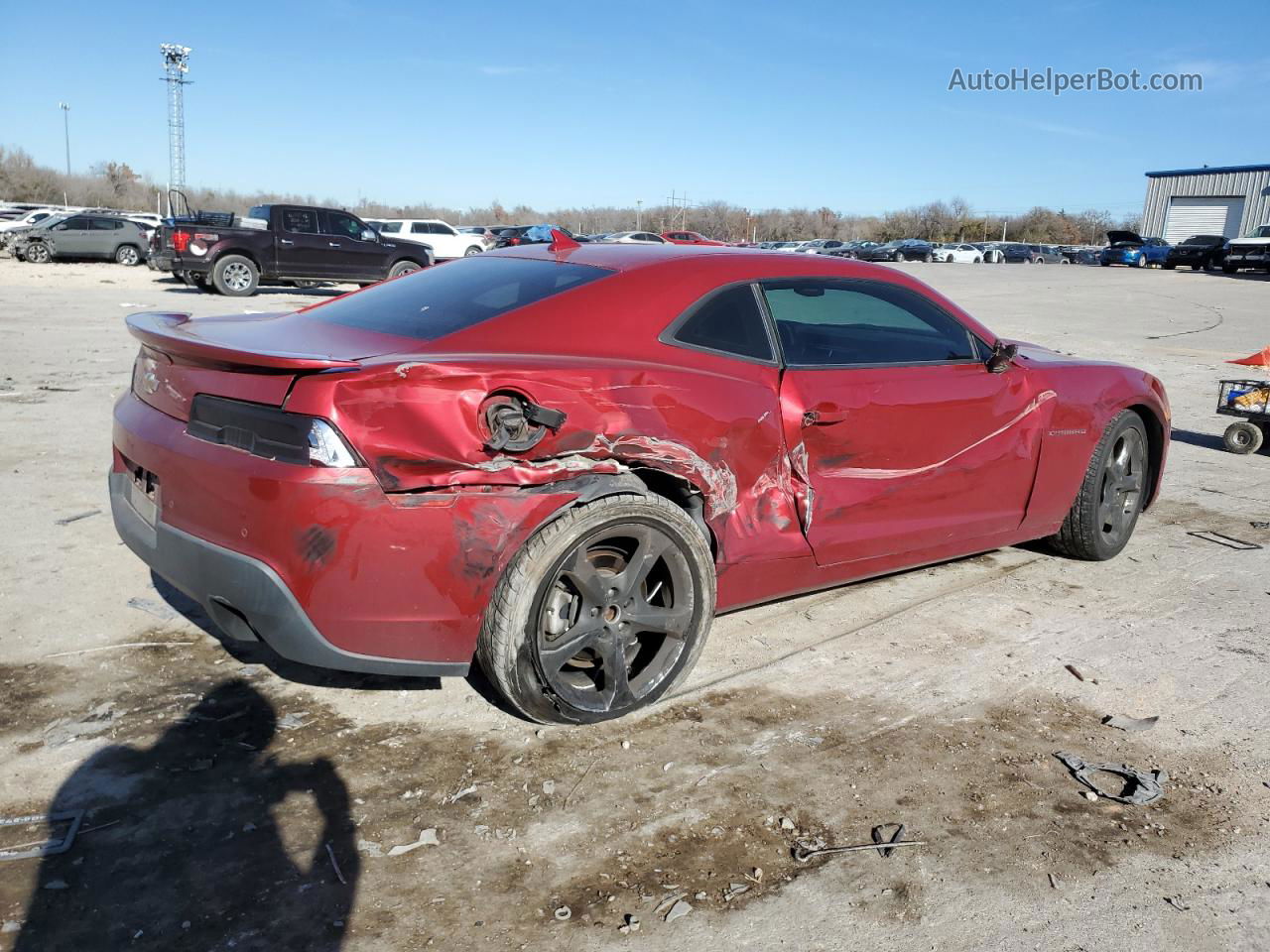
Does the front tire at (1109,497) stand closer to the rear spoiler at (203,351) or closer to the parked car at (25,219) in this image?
the rear spoiler at (203,351)

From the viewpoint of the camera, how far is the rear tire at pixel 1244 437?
7.95 meters

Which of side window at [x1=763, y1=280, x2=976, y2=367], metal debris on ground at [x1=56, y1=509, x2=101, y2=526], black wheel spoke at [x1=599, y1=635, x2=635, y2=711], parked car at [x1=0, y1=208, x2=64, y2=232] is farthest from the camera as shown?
parked car at [x1=0, y1=208, x2=64, y2=232]

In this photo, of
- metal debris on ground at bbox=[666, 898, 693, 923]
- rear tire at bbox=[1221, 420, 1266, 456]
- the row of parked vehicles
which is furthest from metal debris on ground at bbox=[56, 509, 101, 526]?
rear tire at bbox=[1221, 420, 1266, 456]

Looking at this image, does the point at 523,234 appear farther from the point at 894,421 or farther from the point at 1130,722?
the point at 1130,722

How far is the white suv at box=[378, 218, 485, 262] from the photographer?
29.3 meters

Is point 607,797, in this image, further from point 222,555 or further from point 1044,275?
point 1044,275

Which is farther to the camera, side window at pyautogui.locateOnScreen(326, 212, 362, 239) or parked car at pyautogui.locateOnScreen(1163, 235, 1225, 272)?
parked car at pyautogui.locateOnScreen(1163, 235, 1225, 272)

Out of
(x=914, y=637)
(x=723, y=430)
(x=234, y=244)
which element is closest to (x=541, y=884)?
(x=723, y=430)

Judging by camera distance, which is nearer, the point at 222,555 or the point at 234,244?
the point at 222,555

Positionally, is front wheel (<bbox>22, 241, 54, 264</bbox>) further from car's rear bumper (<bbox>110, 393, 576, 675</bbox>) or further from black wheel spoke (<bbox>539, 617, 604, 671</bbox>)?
black wheel spoke (<bbox>539, 617, 604, 671</bbox>)

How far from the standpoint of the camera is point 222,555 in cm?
292

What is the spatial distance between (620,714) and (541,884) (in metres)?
0.85

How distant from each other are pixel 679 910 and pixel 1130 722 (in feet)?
6.21

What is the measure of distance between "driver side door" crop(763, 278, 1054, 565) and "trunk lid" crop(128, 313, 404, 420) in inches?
58.5
